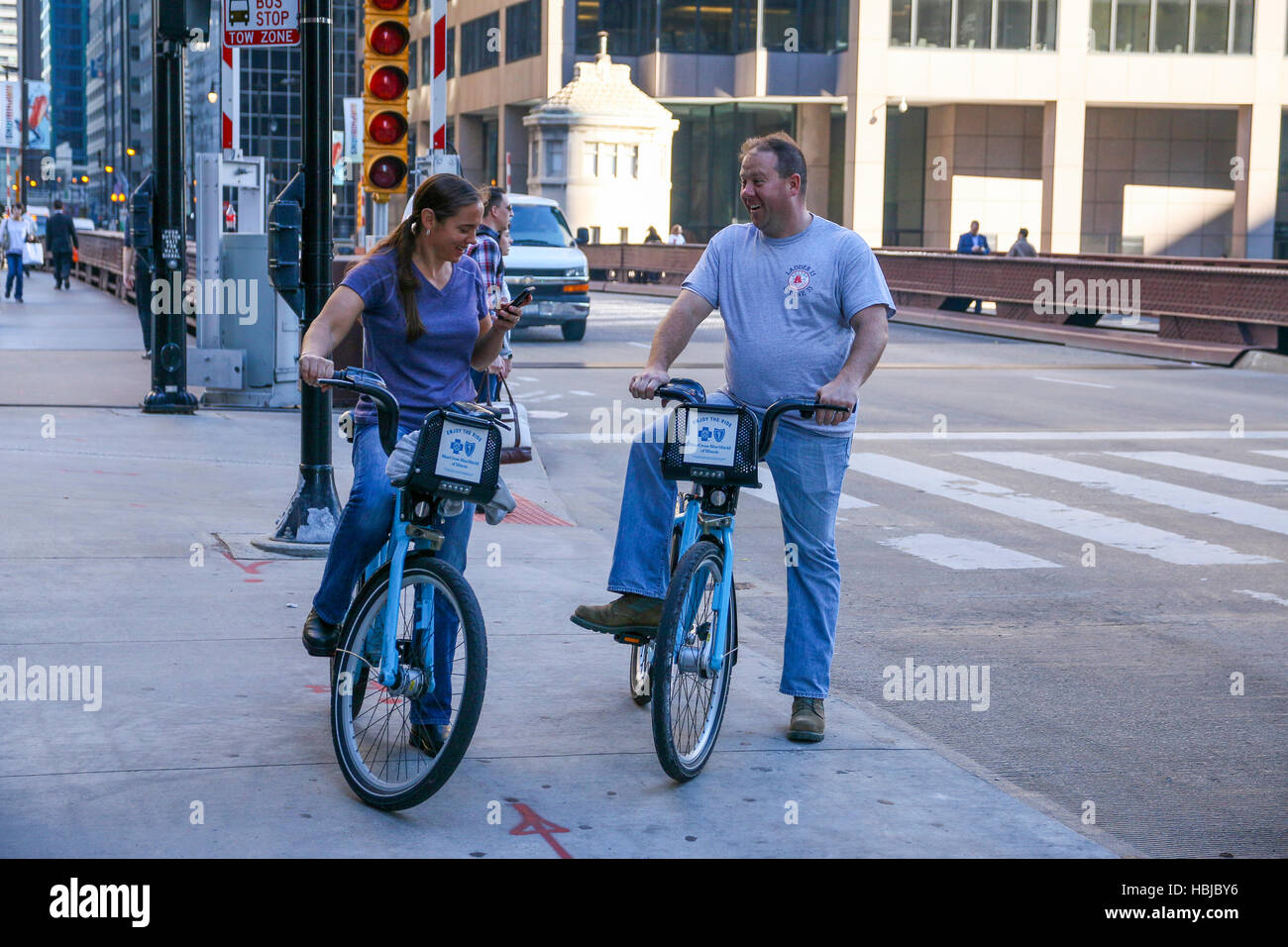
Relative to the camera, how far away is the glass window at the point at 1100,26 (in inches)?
2251

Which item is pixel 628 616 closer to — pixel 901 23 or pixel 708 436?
pixel 708 436

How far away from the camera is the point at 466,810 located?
4.61 metres

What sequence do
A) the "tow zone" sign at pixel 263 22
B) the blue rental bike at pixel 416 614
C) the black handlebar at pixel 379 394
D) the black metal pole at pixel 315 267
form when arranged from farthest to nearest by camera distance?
the "tow zone" sign at pixel 263 22 → the black metal pole at pixel 315 267 → the black handlebar at pixel 379 394 → the blue rental bike at pixel 416 614

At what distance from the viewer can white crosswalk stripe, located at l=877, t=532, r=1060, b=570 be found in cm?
885

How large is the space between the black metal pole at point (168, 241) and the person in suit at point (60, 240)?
23.1 metres

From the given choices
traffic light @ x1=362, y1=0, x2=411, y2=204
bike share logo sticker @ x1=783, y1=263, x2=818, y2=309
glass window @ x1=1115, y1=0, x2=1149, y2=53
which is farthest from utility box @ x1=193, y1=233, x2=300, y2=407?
glass window @ x1=1115, y1=0, x2=1149, y2=53

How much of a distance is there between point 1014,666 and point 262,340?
389 inches

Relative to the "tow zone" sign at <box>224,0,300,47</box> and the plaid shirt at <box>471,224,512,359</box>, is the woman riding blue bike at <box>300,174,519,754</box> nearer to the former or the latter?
the "tow zone" sign at <box>224,0,300,47</box>

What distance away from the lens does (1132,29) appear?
57531 mm

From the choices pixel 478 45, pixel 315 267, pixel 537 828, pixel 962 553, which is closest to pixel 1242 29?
pixel 478 45

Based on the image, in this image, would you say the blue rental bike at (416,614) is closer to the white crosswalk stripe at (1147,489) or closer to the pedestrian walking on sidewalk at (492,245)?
the pedestrian walking on sidewalk at (492,245)

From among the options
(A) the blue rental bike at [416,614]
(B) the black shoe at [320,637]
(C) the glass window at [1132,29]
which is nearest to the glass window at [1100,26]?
(C) the glass window at [1132,29]

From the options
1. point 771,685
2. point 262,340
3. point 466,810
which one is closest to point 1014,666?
point 771,685
